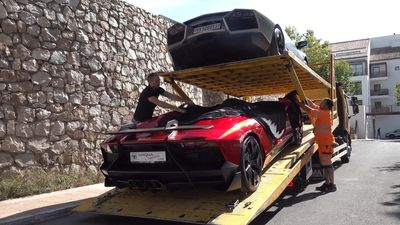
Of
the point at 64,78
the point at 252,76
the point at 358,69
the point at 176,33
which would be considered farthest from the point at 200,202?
the point at 358,69

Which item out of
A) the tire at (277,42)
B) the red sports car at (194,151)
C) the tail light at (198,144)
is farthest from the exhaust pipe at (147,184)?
the tire at (277,42)

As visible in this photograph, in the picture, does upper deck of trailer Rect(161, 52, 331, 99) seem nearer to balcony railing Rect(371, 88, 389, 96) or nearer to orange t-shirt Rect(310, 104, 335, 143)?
orange t-shirt Rect(310, 104, 335, 143)

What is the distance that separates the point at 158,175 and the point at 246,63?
2.39 metres

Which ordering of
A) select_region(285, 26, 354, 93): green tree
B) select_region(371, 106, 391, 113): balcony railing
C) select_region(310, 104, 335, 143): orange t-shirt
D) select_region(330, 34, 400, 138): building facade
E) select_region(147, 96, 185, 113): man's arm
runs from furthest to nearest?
select_region(371, 106, 391, 113): balcony railing
select_region(330, 34, 400, 138): building facade
select_region(285, 26, 354, 93): green tree
select_region(310, 104, 335, 143): orange t-shirt
select_region(147, 96, 185, 113): man's arm

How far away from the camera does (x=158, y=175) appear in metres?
5.27

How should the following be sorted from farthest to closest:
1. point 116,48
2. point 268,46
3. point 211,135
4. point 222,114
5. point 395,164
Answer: point 395,164
point 116,48
point 268,46
point 222,114
point 211,135

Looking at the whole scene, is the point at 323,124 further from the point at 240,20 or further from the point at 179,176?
the point at 179,176

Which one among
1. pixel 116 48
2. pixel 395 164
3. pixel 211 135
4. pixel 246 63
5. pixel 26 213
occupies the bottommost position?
pixel 395 164

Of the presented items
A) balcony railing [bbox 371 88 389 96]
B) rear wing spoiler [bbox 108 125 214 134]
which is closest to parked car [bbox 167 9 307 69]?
rear wing spoiler [bbox 108 125 214 134]

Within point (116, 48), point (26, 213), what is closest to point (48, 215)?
point (26, 213)

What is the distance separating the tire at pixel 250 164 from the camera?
5.19 m

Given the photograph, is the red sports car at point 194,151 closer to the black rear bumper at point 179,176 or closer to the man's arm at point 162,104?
the black rear bumper at point 179,176

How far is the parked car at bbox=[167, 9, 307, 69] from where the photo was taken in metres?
6.55

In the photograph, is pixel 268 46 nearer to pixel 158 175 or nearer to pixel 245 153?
pixel 245 153
